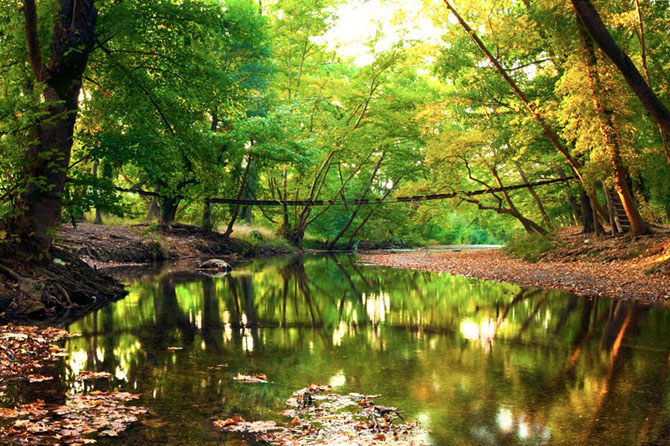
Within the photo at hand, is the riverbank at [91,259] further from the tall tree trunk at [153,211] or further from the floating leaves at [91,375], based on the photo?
the floating leaves at [91,375]

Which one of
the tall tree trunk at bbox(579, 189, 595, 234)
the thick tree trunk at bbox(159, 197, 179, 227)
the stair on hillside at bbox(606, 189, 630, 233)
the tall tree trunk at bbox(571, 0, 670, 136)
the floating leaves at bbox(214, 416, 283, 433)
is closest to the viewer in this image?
the floating leaves at bbox(214, 416, 283, 433)

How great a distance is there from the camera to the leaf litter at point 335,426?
327 cm

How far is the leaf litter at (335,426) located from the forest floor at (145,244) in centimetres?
1159

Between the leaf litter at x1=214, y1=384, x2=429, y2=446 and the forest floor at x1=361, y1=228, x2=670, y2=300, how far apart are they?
25.6 ft

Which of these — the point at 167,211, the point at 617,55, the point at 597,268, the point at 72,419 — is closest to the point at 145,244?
the point at 167,211

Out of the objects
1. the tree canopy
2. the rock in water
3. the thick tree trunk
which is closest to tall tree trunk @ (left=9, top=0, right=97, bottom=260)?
the tree canopy

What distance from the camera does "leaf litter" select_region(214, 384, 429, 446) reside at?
3.27 m

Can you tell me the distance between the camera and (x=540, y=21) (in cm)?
1419

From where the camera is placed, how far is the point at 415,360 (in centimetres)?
553

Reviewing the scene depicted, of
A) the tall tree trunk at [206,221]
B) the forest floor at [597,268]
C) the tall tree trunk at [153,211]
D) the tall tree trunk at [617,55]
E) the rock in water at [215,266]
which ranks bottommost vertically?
the forest floor at [597,268]

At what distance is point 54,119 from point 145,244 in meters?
12.3

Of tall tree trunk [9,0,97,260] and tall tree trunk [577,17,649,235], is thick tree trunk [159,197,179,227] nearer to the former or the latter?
tall tree trunk [9,0,97,260]

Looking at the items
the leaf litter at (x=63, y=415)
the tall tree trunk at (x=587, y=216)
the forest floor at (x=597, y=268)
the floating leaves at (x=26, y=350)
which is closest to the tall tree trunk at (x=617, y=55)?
the forest floor at (x=597, y=268)

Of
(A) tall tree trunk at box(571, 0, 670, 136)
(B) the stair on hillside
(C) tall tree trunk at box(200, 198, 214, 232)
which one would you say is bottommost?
(B) the stair on hillside
